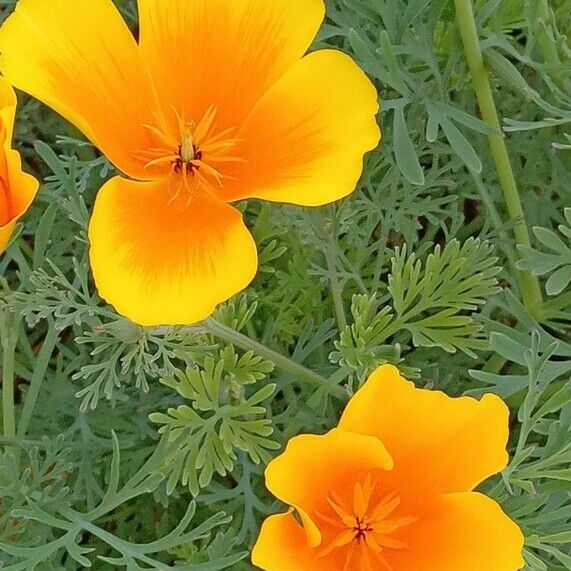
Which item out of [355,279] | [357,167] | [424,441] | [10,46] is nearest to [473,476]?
[424,441]

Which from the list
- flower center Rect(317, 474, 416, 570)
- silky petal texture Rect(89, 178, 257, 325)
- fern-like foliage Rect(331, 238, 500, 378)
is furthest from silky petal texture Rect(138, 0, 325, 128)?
flower center Rect(317, 474, 416, 570)

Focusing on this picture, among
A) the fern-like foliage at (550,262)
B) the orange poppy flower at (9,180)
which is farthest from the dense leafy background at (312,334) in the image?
the orange poppy flower at (9,180)

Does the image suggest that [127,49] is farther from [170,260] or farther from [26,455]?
[26,455]

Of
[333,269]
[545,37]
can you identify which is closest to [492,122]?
[545,37]

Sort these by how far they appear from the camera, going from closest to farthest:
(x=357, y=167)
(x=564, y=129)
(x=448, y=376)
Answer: (x=357, y=167)
(x=448, y=376)
(x=564, y=129)

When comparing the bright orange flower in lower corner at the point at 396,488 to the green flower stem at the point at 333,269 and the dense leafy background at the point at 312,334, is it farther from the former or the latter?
the green flower stem at the point at 333,269

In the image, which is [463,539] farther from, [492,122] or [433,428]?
[492,122]

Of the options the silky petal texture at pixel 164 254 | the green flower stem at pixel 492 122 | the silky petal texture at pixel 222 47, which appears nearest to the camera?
the silky petal texture at pixel 164 254
